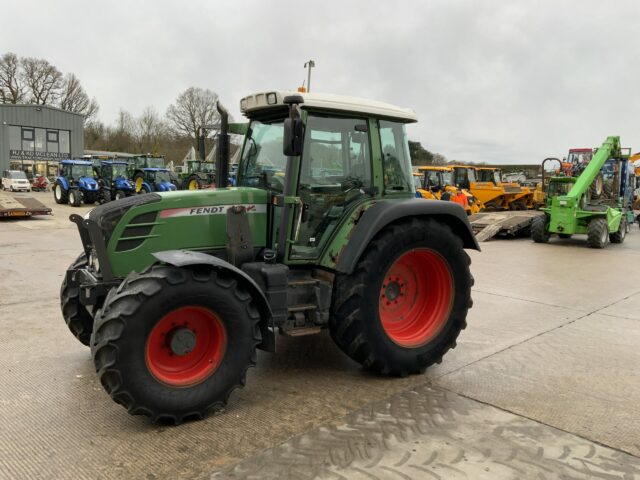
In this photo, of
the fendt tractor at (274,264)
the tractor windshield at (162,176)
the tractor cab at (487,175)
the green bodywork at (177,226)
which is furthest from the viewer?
the tractor windshield at (162,176)

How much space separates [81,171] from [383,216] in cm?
2350

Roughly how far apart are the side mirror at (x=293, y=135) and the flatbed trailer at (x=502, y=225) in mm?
11144

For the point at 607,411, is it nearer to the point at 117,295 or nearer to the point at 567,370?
the point at 567,370

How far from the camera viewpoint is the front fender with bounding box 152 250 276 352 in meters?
3.24

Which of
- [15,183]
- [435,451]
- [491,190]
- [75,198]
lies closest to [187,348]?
[435,451]

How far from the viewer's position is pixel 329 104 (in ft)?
13.1

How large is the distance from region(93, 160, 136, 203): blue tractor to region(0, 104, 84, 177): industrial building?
72.7 feet

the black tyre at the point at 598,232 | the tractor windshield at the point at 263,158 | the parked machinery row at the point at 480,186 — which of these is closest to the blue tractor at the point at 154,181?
the parked machinery row at the point at 480,186

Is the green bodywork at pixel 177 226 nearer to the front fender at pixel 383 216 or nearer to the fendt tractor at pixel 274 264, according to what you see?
the fendt tractor at pixel 274 264

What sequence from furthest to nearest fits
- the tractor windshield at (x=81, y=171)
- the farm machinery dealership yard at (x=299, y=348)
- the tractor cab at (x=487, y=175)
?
Answer: the tractor windshield at (x=81, y=171) < the tractor cab at (x=487, y=175) < the farm machinery dealership yard at (x=299, y=348)

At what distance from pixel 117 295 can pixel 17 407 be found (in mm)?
1255

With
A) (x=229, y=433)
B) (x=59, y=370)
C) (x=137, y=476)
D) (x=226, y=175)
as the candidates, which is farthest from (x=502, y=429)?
(x=59, y=370)

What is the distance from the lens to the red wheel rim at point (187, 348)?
10.7 ft

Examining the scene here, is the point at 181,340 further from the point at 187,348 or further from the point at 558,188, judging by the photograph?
the point at 558,188
